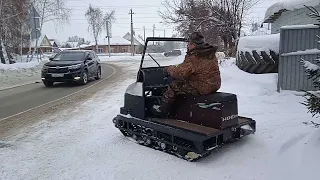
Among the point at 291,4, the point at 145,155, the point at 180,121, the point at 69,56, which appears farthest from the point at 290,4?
the point at 145,155

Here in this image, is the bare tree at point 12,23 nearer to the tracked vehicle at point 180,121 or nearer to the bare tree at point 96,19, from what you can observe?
the tracked vehicle at point 180,121

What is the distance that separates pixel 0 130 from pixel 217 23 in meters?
16.8

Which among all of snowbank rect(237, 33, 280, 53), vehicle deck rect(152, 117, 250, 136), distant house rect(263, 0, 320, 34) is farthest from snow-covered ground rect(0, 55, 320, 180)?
distant house rect(263, 0, 320, 34)

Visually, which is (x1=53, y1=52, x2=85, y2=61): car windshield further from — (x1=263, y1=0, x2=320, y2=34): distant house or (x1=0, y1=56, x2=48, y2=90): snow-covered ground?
(x1=263, y1=0, x2=320, y2=34): distant house

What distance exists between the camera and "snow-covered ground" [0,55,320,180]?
4180 mm

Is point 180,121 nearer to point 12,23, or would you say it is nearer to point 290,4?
point 290,4

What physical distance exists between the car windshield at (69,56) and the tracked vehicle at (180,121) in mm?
9849

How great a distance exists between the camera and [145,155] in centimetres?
497

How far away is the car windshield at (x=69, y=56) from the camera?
15052 millimetres

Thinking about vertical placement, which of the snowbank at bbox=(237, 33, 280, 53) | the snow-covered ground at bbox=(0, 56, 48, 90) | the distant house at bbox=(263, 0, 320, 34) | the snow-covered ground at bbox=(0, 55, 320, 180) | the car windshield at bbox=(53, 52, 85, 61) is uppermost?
the distant house at bbox=(263, 0, 320, 34)

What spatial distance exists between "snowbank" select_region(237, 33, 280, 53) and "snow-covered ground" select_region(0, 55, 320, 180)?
137 inches

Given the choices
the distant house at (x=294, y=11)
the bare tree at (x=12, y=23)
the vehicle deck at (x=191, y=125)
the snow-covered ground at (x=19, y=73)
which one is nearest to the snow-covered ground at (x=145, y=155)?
the vehicle deck at (x=191, y=125)

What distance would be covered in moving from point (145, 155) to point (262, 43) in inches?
283

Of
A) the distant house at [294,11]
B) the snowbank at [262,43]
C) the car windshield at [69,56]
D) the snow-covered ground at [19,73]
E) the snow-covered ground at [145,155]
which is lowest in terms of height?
the snow-covered ground at [145,155]
